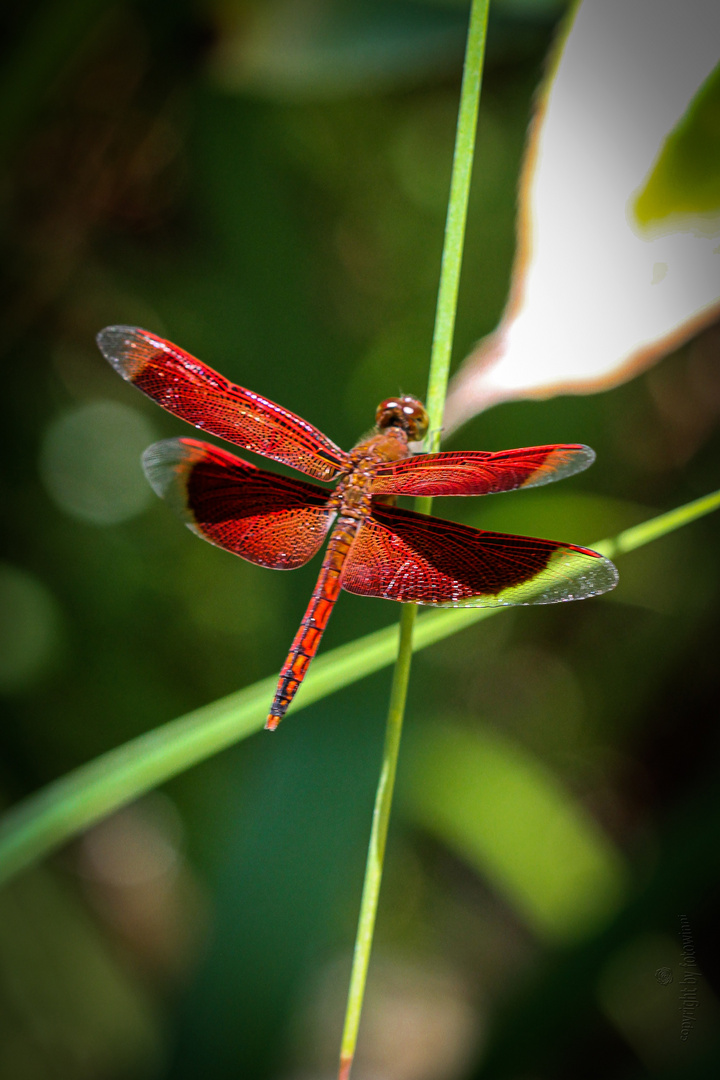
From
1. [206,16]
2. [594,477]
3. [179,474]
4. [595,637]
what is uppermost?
[206,16]

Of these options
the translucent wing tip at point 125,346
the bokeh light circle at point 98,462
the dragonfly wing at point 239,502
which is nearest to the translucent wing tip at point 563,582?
the dragonfly wing at point 239,502

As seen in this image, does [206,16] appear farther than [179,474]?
Yes

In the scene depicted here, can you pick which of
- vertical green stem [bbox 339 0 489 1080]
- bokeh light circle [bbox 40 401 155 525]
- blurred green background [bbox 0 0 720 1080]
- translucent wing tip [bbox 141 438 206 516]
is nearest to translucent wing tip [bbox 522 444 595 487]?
vertical green stem [bbox 339 0 489 1080]

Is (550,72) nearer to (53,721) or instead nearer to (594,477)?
(594,477)

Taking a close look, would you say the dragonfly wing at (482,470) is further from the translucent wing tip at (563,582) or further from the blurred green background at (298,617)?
the blurred green background at (298,617)

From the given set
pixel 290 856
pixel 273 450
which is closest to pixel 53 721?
pixel 290 856

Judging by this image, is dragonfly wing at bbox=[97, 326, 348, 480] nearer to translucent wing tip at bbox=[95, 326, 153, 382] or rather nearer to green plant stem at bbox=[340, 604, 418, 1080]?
translucent wing tip at bbox=[95, 326, 153, 382]
